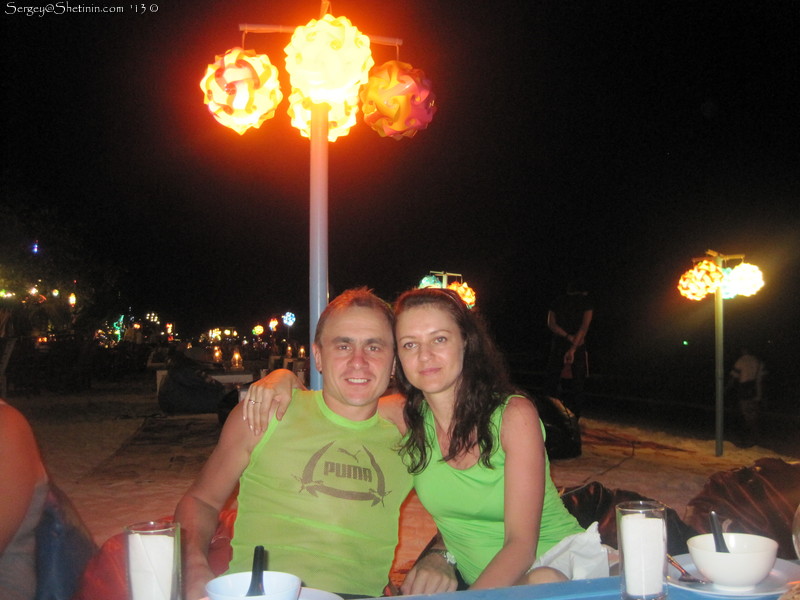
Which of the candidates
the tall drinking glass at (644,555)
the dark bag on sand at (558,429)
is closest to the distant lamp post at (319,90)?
the tall drinking glass at (644,555)

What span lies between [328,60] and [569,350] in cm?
705

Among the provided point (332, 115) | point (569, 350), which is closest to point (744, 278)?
point (569, 350)

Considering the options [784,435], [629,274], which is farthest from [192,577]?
[629,274]

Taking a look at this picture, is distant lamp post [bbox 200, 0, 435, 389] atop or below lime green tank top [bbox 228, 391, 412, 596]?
atop

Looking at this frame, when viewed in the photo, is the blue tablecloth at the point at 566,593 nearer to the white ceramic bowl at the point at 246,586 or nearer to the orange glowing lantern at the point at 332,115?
the white ceramic bowl at the point at 246,586

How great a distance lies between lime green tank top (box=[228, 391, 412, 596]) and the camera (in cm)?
233

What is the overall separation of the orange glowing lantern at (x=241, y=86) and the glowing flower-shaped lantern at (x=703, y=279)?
801 cm

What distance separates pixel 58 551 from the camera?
184 cm

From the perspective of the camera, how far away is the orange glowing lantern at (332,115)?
142 inches

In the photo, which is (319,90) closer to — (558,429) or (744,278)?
(558,429)

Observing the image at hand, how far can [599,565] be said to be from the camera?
2043 millimetres

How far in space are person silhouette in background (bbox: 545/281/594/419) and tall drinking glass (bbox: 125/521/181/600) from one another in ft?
27.9

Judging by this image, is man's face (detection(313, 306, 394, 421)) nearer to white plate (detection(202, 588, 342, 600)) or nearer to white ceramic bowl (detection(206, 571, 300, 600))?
white plate (detection(202, 588, 342, 600))

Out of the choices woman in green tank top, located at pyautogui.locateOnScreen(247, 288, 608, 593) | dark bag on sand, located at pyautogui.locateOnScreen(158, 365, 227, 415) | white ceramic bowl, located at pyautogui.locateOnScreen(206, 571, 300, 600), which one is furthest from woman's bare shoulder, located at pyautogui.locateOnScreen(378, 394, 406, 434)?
dark bag on sand, located at pyautogui.locateOnScreen(158, 365, 227, 415)
